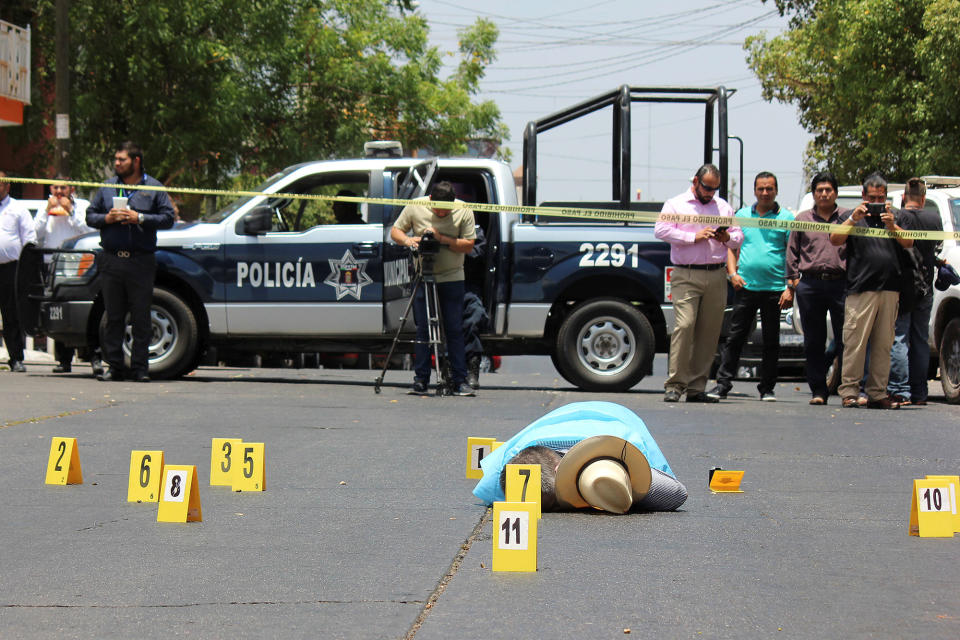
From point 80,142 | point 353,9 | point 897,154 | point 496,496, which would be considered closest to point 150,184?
point 496,496

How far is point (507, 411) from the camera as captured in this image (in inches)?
419

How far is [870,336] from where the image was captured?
11586 millimetres

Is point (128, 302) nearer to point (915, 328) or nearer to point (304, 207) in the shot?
point (304, 207)

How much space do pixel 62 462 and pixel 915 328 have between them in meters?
7.85

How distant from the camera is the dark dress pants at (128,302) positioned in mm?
12398

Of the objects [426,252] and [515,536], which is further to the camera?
[426,252]

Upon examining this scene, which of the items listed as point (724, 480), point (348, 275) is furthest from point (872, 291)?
point (724, 480)

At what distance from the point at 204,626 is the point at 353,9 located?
2811cm

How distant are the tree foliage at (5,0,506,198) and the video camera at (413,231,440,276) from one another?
538 inches

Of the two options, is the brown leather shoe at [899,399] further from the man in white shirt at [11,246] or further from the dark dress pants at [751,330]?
the man in white shirt at [11,246]

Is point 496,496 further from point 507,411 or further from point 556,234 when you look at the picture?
point 556,234

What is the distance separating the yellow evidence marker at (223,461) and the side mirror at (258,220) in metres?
6.23

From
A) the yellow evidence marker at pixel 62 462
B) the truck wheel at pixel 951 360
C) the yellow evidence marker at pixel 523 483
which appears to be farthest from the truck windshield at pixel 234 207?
the yellow evidence marker at pixel 523 483

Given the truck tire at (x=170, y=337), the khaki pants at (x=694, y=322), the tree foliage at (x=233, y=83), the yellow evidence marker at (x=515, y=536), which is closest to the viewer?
the yellow evidence marker at (x=515, y=536)
